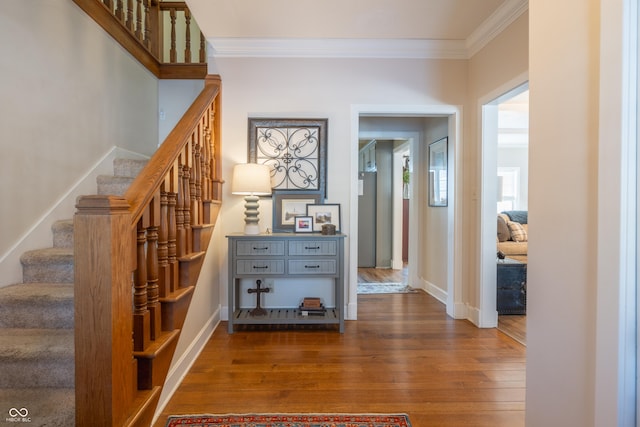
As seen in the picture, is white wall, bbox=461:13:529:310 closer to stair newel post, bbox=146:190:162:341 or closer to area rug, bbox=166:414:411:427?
area rug, bbox=166:414:411:427

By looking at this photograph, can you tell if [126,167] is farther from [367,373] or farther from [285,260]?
[367,373]

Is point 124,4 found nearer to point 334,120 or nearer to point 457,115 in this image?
point 334,120

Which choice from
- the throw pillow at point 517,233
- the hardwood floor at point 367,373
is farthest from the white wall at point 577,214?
the throw pillow at point 517,233

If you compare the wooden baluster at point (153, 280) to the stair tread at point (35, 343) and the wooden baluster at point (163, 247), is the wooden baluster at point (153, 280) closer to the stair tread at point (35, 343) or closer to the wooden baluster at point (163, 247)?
the wooden baluster at point (163, 247)

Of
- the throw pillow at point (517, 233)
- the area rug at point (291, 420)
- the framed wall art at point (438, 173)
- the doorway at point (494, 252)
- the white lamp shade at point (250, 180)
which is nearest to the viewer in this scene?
the area rug at point (291, 420)

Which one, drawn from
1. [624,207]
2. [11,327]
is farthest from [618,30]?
[11,327]

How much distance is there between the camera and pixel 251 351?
90.0 inches

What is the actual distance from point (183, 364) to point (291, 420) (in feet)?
2.71

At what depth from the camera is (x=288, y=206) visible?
2.91m

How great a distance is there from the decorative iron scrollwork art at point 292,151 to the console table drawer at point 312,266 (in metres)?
0.70

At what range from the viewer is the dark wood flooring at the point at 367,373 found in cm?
166

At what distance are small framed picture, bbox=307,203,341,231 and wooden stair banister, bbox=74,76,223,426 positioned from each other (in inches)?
Answer: 42.1

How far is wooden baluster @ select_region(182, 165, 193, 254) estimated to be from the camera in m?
1.93

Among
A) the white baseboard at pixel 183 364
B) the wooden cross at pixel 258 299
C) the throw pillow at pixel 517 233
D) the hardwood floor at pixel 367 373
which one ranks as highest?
the throw pillow at pixel 517 233
